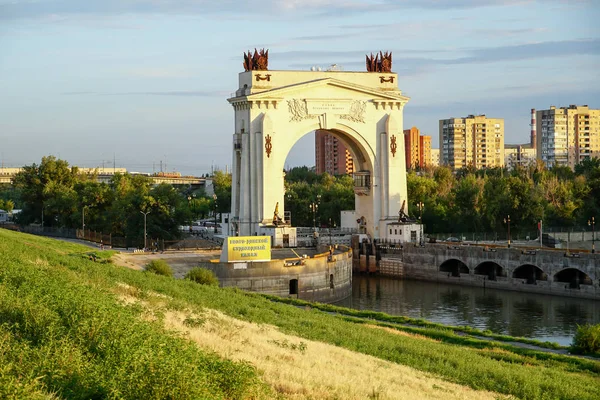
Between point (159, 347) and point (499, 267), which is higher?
point (159, 347)

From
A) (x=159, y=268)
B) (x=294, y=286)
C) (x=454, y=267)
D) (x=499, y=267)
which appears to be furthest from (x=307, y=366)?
(x=454, y=267)

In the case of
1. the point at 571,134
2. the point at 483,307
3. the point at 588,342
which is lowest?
the point at 483,307

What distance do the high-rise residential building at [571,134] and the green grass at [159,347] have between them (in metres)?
161

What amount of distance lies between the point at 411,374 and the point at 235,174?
170 ft

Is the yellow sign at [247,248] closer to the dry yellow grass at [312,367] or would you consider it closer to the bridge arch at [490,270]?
the bridge arch at [490,270]

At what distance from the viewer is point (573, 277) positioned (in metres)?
62.1

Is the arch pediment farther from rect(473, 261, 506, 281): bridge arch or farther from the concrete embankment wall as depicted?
the concrete embankment wall

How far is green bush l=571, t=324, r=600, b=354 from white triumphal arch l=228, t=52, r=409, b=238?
133 ft

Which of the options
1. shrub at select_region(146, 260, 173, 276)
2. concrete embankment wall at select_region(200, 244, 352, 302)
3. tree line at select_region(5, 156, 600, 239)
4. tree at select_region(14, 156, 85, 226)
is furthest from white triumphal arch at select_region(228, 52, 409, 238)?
tree at select_region(14, 156, 85, 226)

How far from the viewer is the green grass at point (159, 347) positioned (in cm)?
1512

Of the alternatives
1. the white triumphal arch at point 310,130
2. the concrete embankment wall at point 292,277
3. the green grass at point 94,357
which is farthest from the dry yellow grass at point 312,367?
the white triumphal arch at point 310,130

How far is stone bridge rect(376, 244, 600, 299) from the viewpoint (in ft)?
196

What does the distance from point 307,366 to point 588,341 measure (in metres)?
14.2

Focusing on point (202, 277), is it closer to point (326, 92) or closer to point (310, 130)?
point (310, 130)
